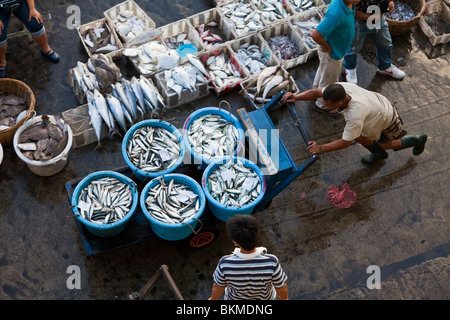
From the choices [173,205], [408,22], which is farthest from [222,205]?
[408,22]

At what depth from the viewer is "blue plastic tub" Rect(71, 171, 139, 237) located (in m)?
4.75

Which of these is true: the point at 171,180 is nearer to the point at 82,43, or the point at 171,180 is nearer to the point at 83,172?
the point at 83,172

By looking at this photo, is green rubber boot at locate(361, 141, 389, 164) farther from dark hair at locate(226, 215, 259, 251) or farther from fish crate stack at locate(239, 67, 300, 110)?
dark hair at locate(226, 215, 259, 251)

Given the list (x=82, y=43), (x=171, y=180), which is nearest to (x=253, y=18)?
(x=82, y=43)

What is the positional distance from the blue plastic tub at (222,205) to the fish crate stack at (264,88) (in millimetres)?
1395

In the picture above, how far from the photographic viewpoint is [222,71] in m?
6.56

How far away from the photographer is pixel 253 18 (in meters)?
7.07

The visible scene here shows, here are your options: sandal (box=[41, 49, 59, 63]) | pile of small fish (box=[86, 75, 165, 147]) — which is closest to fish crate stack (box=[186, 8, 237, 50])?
pile of small fish (box=[86, 75, 165, 147])

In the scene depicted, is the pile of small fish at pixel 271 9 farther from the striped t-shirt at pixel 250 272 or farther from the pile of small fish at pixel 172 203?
the striped t-shirt at pixel 250 272

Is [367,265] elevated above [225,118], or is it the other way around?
→ [225,118]

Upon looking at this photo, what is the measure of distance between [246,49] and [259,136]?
2.10 m

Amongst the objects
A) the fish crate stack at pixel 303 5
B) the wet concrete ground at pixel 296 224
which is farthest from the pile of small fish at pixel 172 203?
the fish crate stack at pixel 303 5

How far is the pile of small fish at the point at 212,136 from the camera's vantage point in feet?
17.3

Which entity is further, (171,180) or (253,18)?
A: (253,18)
